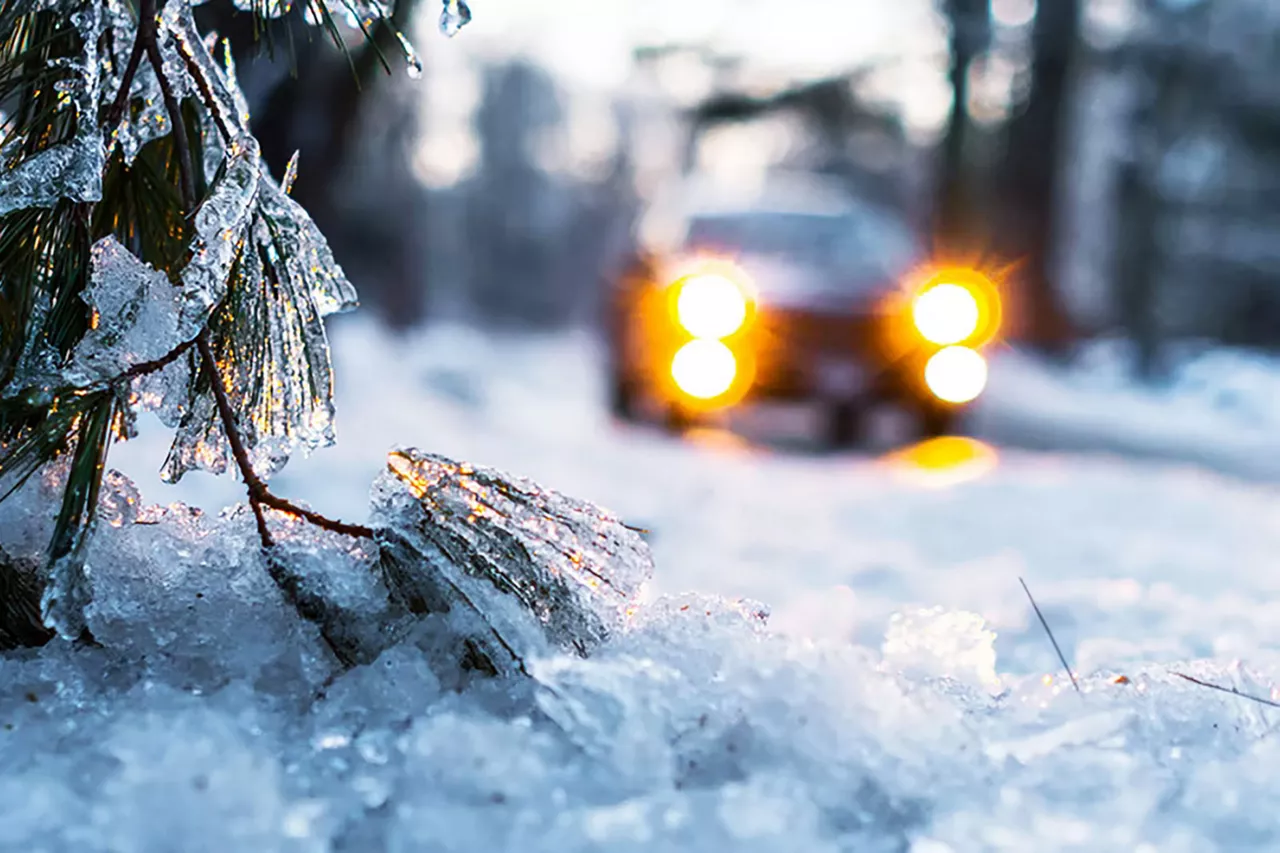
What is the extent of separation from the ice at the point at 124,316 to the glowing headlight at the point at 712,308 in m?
4.90

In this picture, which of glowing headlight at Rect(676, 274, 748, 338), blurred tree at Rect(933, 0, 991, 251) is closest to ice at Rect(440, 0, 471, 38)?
glowing headlight at Rect(676, 274, 748, 338)

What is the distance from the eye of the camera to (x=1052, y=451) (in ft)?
22.1

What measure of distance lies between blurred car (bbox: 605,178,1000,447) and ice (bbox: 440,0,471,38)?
4.70 meters

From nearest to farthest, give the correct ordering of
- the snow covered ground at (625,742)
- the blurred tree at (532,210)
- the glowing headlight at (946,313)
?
the snow covered ground at (625,742), the glowing headlight at (946,313), the blurred tree at (532,210)

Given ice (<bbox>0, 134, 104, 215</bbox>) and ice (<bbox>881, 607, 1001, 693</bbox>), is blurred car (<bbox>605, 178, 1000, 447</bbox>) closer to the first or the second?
ice (<bbox>881, 607, 1001, 693</bbox>)

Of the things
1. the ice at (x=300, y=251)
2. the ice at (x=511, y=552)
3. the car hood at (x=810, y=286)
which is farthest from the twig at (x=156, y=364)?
the car hood at (x=810, y=286)

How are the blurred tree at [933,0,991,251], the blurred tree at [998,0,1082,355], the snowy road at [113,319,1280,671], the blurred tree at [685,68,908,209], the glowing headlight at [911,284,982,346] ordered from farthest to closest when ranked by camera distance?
the blurred tree at [685,68,908,209] → the blurred tree at [998,0,1082,355] → the blurred tree at [933,0,991,251] → the glowing headlight at [911,284,982,346] → the snowy road at [113,319,1280,671]

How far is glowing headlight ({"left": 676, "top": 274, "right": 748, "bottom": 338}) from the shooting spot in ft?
20.2

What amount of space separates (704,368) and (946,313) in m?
1.31

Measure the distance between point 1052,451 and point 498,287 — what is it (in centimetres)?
4503

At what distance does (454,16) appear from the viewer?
1.49 meters

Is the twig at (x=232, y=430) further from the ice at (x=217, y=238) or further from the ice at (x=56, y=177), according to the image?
the ice at (x=56, y=177)

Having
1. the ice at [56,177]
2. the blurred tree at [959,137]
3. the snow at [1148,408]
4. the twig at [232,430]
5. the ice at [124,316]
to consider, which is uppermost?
the blurred tree at [959,137]

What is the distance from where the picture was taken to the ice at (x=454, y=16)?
148 centimetres
